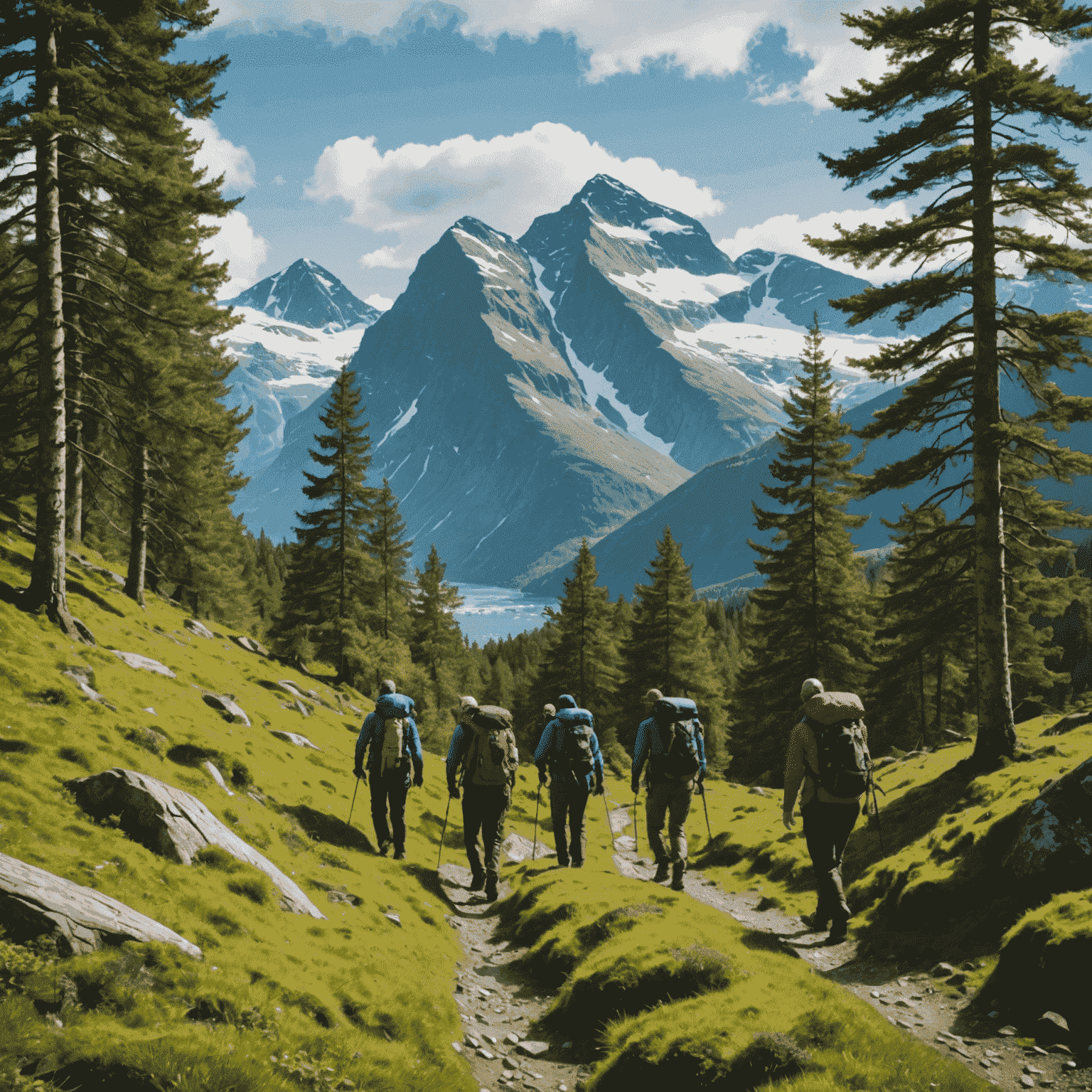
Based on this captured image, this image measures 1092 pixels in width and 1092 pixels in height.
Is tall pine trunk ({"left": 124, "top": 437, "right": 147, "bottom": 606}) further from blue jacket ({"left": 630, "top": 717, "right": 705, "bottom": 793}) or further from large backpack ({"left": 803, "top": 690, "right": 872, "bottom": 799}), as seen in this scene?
large backpack ({"left": 803, "top": 690, "right": 872, "bottom": 799})

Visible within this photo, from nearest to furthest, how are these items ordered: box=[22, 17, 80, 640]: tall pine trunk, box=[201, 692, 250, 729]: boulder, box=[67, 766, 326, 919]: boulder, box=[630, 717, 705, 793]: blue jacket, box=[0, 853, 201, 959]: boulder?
1. box=[0, 853, 201, 959]: boulder
2. box=[67, 766, 326, 919]: boulder
3. box=[630, 717, 705, 793]: blue jacket
4. box=[22, 17, 80, 640]: tall pine trunk
5. box=[201, 692, 250, 729]: boulder

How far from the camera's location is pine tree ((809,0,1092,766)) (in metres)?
13.7

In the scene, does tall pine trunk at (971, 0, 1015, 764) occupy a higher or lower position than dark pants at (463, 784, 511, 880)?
higher

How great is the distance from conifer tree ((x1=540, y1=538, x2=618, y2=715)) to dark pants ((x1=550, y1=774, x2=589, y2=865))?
28.1 m

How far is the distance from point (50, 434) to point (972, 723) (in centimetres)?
4012

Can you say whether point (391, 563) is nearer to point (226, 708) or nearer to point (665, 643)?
point (665, 643)

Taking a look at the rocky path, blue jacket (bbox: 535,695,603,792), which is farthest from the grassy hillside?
blue jacket (bbox: 535,695,603,792)

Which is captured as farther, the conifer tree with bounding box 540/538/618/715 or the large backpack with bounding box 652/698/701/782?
the conifer tree with bounding box 540/538/618/715

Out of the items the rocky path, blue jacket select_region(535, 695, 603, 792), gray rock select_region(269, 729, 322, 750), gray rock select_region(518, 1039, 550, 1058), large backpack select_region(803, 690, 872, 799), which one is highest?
large backpack select_region(803, 690, 872, 799)

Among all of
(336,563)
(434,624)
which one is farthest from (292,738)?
(434,624)

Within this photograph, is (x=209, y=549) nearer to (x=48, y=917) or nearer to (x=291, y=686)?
(x=291, y=686)

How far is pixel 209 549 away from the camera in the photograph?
37625 mm

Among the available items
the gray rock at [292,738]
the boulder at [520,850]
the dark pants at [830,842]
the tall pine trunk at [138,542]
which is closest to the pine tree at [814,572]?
the boulder at [520,850]

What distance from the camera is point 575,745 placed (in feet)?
43.7
